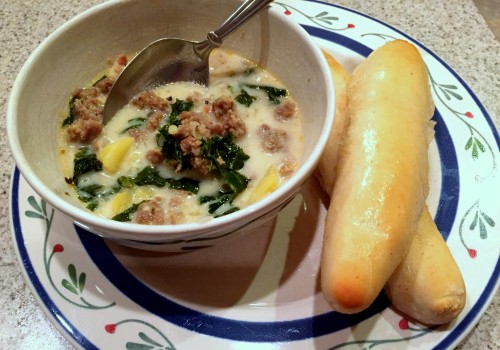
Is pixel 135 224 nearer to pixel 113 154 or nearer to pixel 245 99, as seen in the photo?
pixel 113 154

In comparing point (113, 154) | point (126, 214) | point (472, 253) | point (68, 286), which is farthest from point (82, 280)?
point (472, 253)

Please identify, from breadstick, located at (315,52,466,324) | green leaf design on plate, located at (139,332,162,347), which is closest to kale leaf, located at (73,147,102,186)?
green leaf design on plate, located at (139,332,162,347)

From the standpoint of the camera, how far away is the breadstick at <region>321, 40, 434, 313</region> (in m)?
0.87

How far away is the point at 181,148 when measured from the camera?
1041mm

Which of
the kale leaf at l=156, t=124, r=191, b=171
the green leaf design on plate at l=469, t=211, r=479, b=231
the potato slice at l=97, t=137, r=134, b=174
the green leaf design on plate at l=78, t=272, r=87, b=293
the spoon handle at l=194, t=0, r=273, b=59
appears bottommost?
the green leaf design on plate at l=78, t=272, r=87, b=293

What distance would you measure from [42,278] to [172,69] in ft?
1.91

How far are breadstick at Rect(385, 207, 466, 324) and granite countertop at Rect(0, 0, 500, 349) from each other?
204mm

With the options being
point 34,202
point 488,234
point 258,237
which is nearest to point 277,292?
point 258,237

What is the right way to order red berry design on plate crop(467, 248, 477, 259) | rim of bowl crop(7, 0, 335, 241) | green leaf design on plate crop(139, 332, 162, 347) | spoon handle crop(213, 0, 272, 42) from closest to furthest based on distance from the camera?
1. rim of bowl crop(7, 0, 335, 241)
2. green leaf design on plate crop(139, 332, 162, 347)
3. red berry design on plate crop(467, 248, 477, 259)
4. spoon handle crop(213, 0, 272, 42)

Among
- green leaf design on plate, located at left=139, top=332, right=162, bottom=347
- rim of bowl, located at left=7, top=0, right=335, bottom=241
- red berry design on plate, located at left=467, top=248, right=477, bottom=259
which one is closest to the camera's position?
rim of bowl, located at left=7, top=0, right=335, bottom=241

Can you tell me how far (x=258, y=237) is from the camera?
3.46 ft

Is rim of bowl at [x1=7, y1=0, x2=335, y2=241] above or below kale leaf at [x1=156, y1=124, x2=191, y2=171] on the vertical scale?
above

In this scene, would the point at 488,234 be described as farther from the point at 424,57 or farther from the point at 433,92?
the point at 424,57

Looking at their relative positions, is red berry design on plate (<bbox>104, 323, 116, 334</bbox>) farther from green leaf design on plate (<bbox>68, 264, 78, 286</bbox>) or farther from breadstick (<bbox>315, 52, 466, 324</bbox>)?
breadstick (<bbox>315, 52, 466, 324</bbox>)
